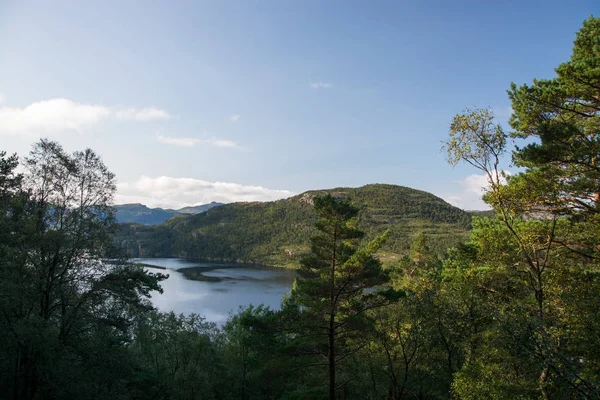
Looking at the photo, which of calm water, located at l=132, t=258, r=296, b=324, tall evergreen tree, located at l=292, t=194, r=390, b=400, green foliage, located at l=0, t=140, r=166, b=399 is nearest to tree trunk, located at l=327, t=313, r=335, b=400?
tall evergreen tree, located at l=292, t=194, r=390, b=400

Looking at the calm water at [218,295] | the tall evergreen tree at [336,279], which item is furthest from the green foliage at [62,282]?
the calm water at [218,295]

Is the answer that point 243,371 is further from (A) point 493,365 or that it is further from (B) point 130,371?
(A) point 493,365

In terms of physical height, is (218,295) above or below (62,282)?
below

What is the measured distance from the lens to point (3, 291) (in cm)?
905

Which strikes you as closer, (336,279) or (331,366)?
(331,366)

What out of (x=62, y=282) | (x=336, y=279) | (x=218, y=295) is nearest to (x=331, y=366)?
(x=336, y=279)

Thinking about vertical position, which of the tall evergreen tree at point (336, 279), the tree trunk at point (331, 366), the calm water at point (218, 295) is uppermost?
the tall evergreen tree at point (336, 279)

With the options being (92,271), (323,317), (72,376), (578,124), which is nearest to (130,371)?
(72,376)

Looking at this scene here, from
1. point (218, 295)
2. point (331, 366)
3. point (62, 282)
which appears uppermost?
point (62, 282)

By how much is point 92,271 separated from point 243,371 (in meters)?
13.9

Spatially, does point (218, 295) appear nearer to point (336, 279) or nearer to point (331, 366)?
point (331, 366)

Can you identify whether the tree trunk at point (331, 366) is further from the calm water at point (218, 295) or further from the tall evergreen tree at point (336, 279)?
the calm water at point (218, 295)

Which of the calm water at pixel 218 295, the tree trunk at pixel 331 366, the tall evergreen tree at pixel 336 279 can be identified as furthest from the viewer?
the calm water at pixel 218 295

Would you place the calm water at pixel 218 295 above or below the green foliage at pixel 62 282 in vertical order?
below
